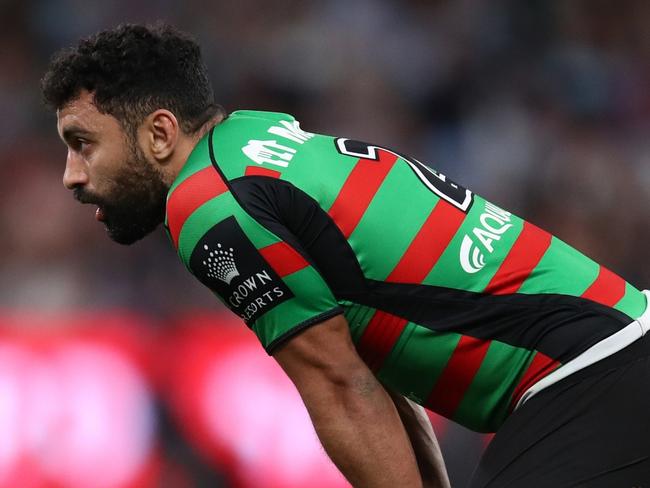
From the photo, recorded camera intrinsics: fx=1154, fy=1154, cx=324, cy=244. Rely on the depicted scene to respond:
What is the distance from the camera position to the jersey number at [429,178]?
10.2 feet

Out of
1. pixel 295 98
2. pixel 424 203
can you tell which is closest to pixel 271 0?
pixel 295 98

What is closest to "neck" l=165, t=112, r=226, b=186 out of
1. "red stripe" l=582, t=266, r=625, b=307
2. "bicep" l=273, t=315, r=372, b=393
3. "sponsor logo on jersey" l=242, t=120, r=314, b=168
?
"sponsor logo on jersey" l=242, t=120, r=314, b=168

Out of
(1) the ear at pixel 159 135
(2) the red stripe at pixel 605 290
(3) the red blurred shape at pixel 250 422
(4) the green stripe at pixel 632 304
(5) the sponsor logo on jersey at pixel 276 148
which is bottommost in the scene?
(3) the red blurred shape at pixel 250 422

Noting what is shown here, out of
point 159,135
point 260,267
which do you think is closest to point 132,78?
point 159,135

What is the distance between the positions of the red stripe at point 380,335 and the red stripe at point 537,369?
0.34 meters

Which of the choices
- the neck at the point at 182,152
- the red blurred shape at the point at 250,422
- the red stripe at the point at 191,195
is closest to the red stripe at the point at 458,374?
the red stripe at the point at 191,195

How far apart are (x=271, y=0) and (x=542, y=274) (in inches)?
273

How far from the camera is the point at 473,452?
629 cm

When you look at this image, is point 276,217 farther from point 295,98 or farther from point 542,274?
point 295,98

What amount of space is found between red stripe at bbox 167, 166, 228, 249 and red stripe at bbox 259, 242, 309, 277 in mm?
193

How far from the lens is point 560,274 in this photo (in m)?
3.05

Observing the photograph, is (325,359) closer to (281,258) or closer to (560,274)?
(281,258)

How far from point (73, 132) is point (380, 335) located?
102 cm

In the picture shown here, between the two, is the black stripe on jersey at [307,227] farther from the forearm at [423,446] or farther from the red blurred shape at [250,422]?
the red blurred shape at [250,422]
